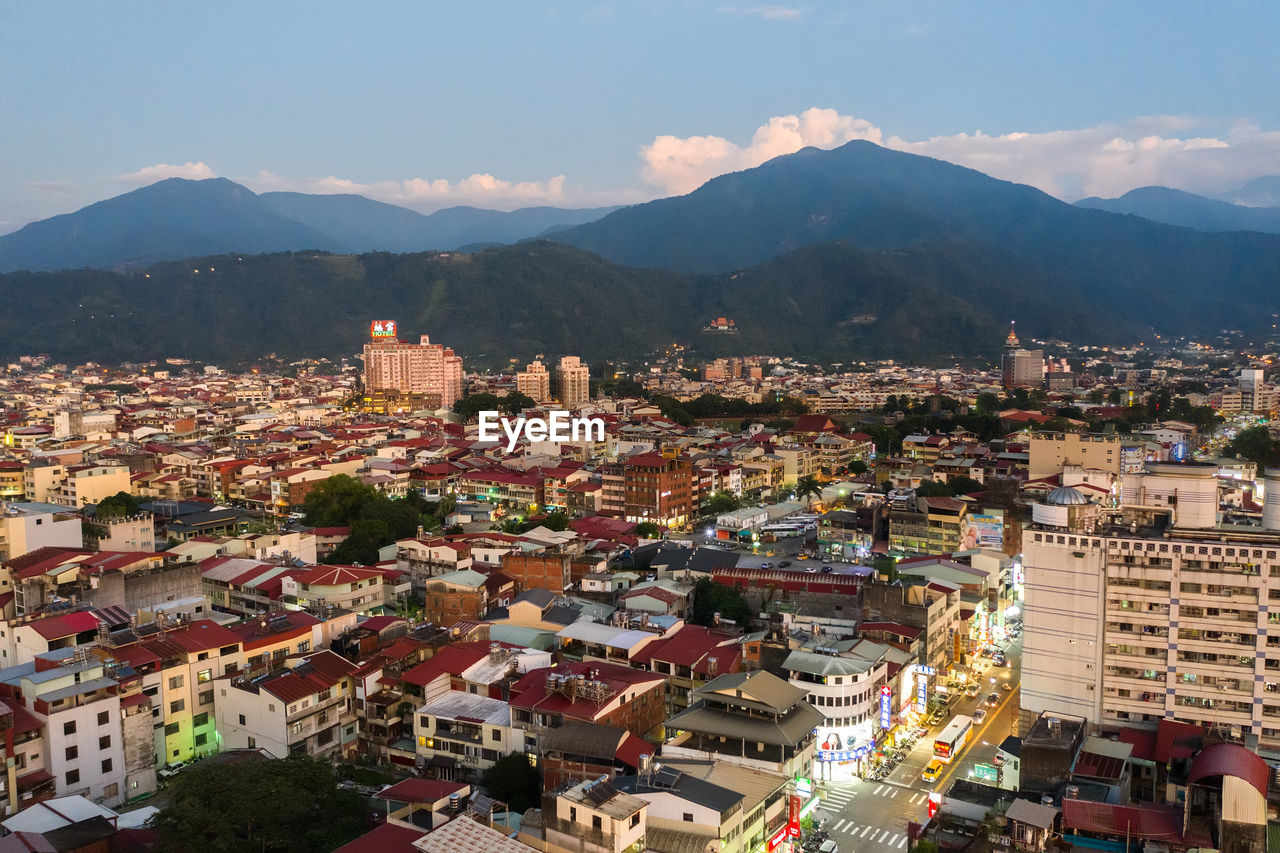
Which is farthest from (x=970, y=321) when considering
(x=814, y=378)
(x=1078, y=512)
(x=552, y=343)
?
(x=1078, y=512)

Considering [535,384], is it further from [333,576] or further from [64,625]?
[64,625]

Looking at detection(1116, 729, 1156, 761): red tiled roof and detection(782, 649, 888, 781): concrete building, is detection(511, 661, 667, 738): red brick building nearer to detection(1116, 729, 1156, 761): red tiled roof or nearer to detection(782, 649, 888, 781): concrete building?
detection(782, 649, 888, 781): concrete building

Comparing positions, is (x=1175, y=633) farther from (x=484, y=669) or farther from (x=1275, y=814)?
(x=484, y=669)

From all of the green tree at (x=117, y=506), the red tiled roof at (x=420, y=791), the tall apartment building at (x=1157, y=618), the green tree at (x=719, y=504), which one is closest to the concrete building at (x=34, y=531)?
the green tree at (x=117, y=506)

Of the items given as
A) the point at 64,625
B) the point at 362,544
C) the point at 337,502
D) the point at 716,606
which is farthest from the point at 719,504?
the point at 64,625

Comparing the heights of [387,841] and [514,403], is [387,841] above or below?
below

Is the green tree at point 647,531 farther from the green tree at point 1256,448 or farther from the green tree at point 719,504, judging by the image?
the green tree at point 1256,448
